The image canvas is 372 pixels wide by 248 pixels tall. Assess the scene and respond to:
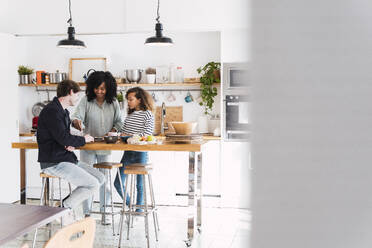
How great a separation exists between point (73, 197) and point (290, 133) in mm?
3606

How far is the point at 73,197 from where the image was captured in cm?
348

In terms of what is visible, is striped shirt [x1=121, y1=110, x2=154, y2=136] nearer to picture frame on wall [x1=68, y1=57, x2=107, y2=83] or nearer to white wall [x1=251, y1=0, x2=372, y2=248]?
picture frame on wall [x1=68, y1=57, x2=107, y2=83]

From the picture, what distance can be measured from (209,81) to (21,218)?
3.63 metres

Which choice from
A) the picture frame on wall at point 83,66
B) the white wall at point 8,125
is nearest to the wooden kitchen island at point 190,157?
the white wall at point 8,125

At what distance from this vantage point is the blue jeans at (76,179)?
11.2 feet

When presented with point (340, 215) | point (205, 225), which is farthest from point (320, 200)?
point (205, 225)

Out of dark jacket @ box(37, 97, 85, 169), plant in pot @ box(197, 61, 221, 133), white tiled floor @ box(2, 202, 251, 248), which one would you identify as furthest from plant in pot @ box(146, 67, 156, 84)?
dark jacket @ box(37, 97, 85, 169)

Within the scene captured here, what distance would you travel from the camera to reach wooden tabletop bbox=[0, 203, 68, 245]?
5.96 feet

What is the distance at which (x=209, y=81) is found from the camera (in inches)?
209

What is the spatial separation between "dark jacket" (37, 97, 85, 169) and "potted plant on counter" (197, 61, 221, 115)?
2.34 meters

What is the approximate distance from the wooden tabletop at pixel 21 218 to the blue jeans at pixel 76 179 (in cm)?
112

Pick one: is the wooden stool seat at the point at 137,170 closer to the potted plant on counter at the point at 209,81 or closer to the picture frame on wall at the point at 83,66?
the potted plant on counter at the point at 209,81

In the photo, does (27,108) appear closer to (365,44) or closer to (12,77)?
(12,77)

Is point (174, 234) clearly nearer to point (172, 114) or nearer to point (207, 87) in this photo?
point (207, 87)
